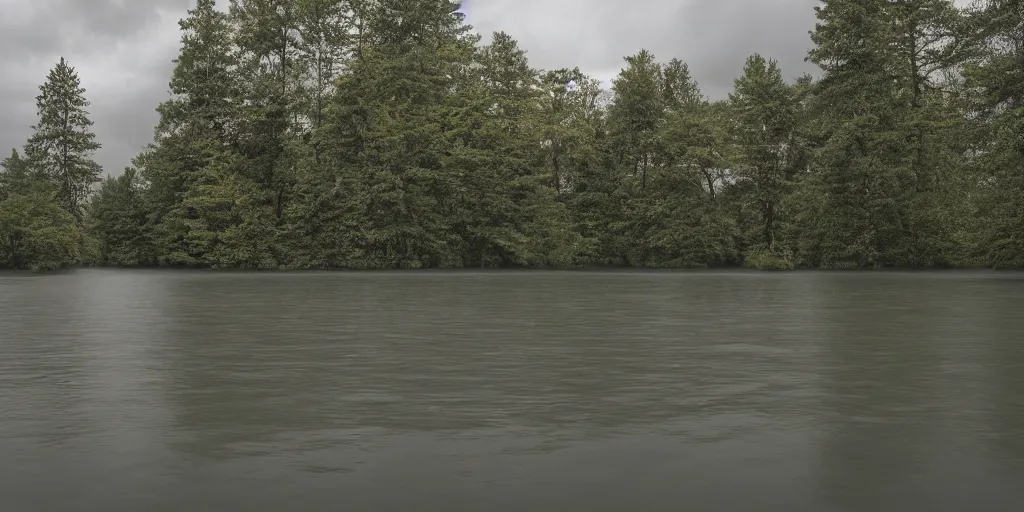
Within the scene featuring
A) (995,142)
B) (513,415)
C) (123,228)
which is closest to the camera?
(513,415)

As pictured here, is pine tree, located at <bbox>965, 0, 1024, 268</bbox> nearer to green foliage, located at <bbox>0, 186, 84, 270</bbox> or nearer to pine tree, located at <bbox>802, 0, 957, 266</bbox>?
pine tree, located at <bbox>802, 0, 957, 266</bbox>

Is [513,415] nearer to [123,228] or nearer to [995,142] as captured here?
[995,142]

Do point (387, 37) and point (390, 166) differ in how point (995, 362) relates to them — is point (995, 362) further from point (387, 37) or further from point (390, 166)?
point (387, 37)

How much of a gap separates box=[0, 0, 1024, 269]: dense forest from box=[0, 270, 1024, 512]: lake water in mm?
51179

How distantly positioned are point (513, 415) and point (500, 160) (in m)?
69.8

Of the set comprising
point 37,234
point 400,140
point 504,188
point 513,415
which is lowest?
point 513,415

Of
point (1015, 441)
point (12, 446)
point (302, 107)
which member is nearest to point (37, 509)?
point (12, 446)

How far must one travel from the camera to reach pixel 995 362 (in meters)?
15.9

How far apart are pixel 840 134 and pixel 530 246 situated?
77.2 ft

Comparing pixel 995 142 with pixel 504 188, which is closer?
pixel 995 142

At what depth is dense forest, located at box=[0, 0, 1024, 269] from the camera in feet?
237

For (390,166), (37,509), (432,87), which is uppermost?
(432,87)

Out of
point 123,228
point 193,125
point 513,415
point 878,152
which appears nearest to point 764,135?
point 878,152

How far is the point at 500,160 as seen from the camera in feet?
263
